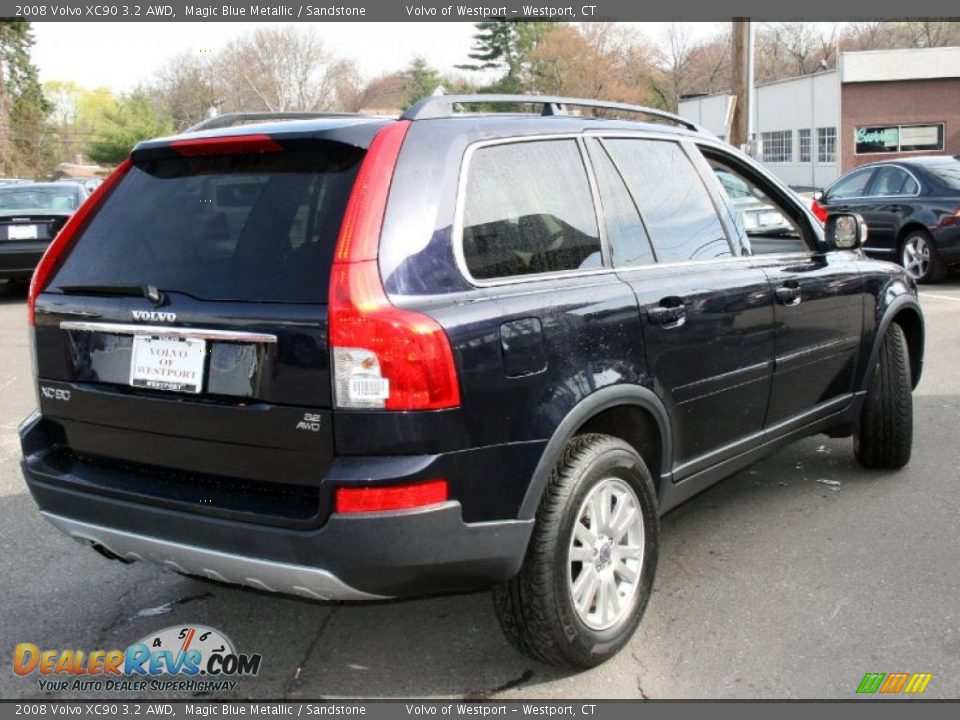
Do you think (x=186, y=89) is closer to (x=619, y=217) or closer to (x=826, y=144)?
(x=826, y=144)

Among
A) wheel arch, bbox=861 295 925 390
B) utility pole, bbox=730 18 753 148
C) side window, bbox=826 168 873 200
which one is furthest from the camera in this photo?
utility pole, bbox=730 18 753 148

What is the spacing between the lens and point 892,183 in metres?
13.0

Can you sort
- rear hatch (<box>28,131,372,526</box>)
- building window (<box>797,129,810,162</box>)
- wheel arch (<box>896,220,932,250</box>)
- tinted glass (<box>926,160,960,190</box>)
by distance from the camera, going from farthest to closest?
building window (<box>797,129,810,162</box>) < wheel arch (<box>896,220,932,250</box>) < tinted glass (<box>926,160,960,190</box>) < rear hatch (<box>28,131,372,526</box>)

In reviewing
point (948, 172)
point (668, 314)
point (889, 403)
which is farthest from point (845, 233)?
point (948, 172)

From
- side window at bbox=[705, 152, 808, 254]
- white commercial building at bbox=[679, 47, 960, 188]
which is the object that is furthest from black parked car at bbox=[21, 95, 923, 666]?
white commercial building at bbox=[679, 47, 960, 188]

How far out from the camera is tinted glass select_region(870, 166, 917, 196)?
12.8 meters

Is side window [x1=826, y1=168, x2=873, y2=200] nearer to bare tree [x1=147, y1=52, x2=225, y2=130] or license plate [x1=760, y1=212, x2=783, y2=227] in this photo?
license plate [x1=760, y1=212, x2=783, y2=227]

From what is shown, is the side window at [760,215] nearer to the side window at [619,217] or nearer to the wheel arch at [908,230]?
the side window at [619,217]

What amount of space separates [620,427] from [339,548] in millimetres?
1247

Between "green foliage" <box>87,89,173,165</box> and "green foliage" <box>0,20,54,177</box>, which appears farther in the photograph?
"green foliage" <box>87,89,173,165</box>

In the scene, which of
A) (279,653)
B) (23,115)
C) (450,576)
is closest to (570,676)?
(450,576)

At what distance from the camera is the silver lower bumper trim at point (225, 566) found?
2809 mm

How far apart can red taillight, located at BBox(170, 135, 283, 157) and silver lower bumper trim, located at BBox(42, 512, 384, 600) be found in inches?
48.3

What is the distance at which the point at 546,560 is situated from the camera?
3.05 m
